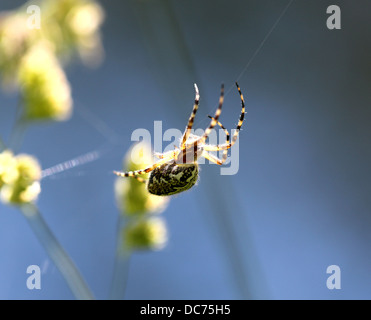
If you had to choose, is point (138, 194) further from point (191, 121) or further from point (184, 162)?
point (191, 121)

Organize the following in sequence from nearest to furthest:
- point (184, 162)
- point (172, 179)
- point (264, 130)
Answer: point (172, 179), point (184, 162), point (264, 130)

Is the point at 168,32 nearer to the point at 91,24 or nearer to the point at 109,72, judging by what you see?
the point at 91,24

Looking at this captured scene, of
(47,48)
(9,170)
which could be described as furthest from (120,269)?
(47,48)

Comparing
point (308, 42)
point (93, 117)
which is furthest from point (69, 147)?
point (308, 42)

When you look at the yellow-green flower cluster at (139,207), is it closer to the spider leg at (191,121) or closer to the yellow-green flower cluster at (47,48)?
the spider leg at (191,121)

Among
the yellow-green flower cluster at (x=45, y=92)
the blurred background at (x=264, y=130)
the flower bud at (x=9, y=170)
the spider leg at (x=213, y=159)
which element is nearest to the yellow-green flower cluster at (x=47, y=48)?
the yellow-green flower cluster at (x=45, y=92)

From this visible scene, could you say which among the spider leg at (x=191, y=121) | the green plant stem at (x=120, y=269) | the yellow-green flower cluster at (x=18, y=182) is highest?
the spider leg at (x=191, y=121)

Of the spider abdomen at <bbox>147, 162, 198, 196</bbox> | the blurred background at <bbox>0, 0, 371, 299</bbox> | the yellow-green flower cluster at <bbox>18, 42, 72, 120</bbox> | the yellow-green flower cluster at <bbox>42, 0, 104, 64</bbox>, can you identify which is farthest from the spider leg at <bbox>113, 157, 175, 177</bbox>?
the blurred background at <bbox>0, 0, 371, 299</bbox>
